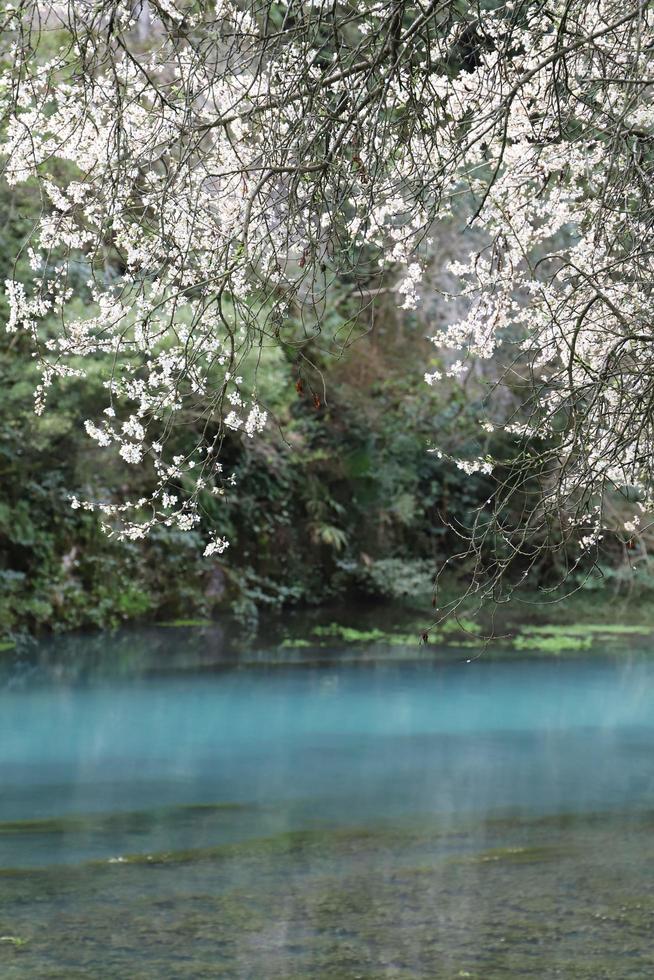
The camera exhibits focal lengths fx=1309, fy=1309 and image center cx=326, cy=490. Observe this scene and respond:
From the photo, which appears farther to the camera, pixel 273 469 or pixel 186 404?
pixel 273 469

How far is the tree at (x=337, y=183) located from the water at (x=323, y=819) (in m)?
1.56

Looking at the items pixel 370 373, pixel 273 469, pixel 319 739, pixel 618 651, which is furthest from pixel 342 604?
pixel 319 739

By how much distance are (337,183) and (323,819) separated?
413 centimetres

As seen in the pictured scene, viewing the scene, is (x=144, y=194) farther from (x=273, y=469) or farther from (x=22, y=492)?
(x=273, y=469)

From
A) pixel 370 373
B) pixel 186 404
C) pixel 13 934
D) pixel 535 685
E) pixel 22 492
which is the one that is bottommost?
pixel 13 934

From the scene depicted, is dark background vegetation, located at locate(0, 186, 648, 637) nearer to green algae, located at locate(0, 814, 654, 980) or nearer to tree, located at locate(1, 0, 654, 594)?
green algae, located at locate(0, 814, 654, 980)

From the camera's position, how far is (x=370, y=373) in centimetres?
1722

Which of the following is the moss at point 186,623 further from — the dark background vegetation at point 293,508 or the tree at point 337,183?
the tree at point 337,183

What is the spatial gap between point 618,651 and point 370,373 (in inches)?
218

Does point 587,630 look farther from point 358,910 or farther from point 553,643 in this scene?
point 358,910

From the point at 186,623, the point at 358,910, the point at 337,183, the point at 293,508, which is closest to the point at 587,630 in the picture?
the point at 293,508

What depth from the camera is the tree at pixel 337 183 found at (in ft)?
13.4

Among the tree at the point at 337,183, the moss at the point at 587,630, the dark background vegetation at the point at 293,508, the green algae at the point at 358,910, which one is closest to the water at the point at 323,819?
the green algae at the point at 358,910

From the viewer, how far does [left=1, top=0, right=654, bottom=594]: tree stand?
13.4ft
